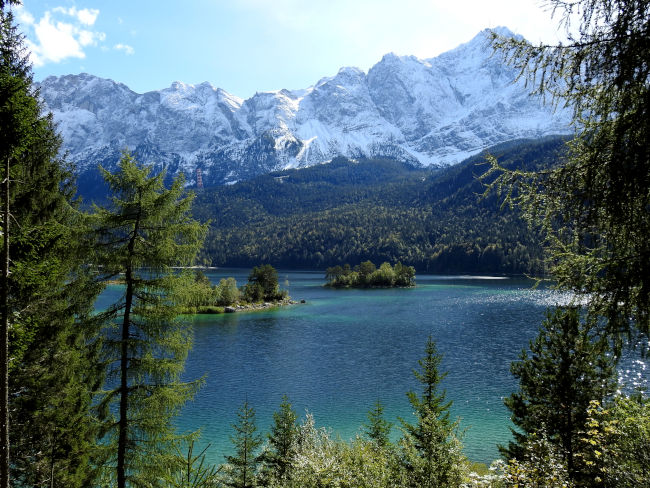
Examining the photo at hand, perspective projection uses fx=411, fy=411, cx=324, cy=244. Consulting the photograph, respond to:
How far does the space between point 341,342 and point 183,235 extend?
48381 mm

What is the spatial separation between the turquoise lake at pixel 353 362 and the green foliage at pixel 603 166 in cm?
1769

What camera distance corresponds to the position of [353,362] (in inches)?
1886

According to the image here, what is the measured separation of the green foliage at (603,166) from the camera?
550cm

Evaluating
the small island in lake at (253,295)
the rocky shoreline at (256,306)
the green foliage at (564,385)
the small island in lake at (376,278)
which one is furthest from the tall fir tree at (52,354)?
the small island in lake at (376,278)

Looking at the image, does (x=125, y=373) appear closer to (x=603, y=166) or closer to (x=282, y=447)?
(x=282, y=447)

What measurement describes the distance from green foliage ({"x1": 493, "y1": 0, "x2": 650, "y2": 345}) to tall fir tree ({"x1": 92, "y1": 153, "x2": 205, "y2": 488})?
9540mm

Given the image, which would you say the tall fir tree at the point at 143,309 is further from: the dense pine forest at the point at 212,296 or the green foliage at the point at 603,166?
the green foliage at the point at 603,166

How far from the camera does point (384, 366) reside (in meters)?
46.0

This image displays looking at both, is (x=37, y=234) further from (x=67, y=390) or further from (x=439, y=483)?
(x=439, y=483)

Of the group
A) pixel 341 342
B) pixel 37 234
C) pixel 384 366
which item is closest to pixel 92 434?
pixel 37 234

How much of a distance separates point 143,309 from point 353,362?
38.5 m

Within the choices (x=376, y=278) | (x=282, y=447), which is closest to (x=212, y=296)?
(x=282, y=447)

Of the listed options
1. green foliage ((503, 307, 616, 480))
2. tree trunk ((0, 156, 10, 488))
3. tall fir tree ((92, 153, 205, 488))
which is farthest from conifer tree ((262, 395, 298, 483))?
tree trunk ((0, 156, 10, 488))

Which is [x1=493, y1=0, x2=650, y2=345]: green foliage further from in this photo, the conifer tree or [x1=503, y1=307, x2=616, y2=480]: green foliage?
the conifer tree
